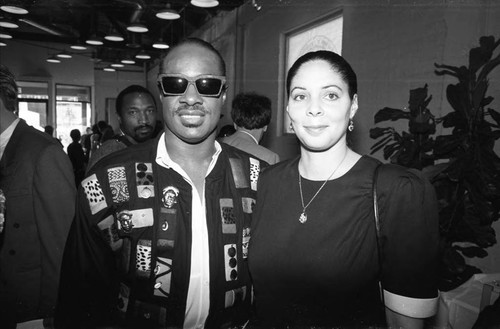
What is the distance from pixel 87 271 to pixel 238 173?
2.91 ft

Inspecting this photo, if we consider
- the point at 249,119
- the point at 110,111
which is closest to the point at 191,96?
the point at 249,119

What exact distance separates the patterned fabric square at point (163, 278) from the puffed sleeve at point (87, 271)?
24 cm

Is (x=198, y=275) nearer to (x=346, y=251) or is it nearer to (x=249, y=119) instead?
(x=346, y=251)

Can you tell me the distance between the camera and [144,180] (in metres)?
1.92

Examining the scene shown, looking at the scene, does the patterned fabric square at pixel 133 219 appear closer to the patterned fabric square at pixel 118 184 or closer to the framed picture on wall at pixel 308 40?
the patterned fabric square at pixel 118 184

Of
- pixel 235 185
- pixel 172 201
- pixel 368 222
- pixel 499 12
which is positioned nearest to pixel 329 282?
pixel 368 222

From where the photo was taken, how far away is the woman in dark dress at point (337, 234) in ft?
5.07

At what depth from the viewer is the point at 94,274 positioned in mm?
1882

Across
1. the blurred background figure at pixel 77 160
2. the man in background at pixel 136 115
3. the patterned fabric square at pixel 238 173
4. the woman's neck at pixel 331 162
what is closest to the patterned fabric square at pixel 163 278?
the patterned fabric square at pixel 238 173

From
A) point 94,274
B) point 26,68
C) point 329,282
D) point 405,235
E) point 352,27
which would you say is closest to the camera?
point 405,235

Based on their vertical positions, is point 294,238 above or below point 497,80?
below

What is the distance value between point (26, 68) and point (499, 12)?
1472 centimetres

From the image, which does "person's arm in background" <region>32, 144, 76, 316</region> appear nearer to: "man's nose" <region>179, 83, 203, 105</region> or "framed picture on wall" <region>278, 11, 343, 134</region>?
"man's nose" <region>179, 83, 203, 105</region>

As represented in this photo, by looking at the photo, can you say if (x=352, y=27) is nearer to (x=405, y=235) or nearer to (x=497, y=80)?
(x=497, y=80)
